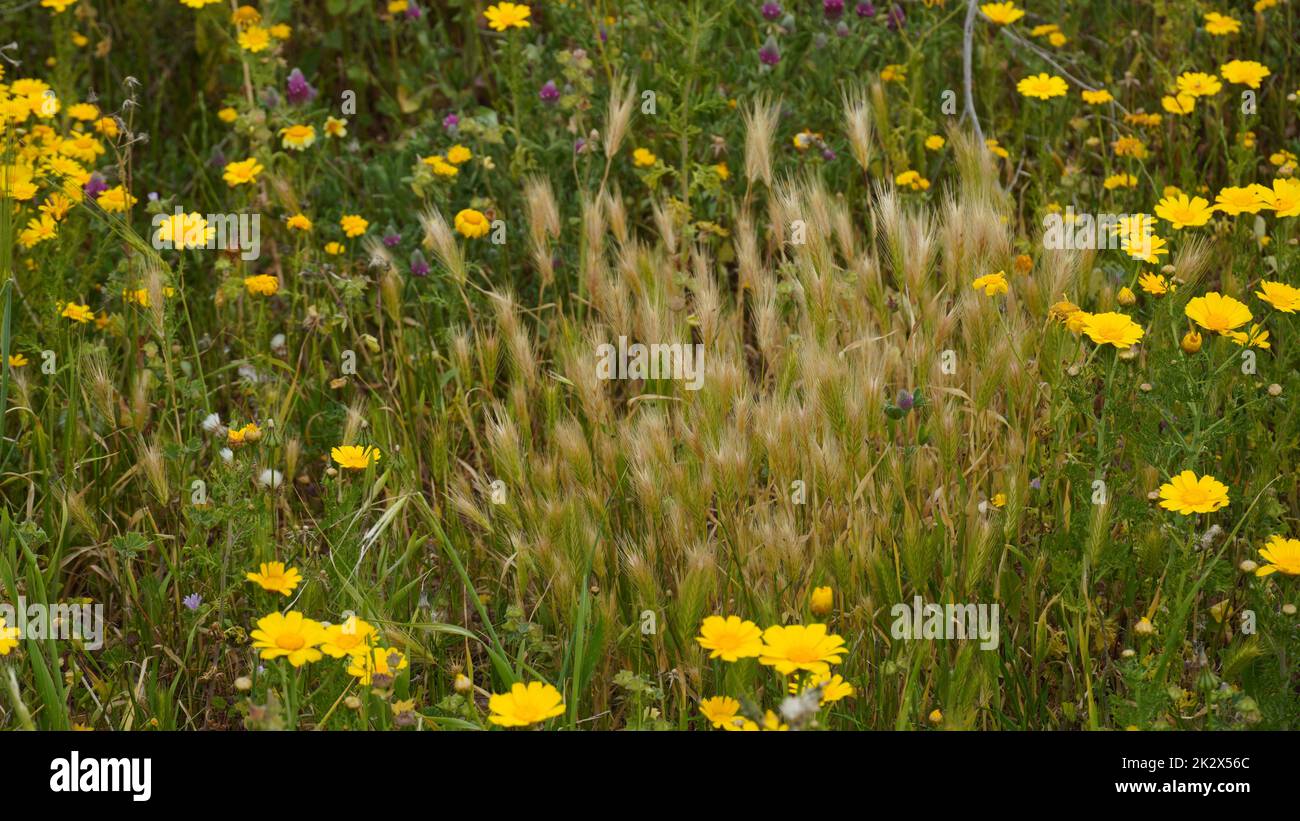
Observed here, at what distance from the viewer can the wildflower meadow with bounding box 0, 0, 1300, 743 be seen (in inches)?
85.8

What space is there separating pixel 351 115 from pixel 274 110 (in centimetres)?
100

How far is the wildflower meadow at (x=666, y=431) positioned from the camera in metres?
2.18

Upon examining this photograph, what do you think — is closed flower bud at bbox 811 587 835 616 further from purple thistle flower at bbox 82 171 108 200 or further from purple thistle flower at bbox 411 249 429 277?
purple thistle flower at bbox 82 171 108 200

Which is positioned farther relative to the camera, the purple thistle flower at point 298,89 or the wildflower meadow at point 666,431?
the purple thistle flower at point 298,89

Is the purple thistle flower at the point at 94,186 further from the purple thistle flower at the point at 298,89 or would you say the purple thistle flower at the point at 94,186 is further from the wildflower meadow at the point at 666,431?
the purple thistle flower at the point at 298,89

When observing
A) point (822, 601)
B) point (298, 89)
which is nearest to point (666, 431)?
point (822, 601)

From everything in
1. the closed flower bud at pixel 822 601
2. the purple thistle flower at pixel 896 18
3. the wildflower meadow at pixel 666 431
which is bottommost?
the closed flower bud at pixel 822 601

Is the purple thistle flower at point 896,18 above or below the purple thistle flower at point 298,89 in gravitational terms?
above

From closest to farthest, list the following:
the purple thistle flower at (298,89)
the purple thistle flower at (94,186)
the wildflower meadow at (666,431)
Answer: the wildflower meadow at (666,431)
the purple thistle flower at (94,186)
the purple thistle flower at (298,89)

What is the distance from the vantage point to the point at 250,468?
240 cm

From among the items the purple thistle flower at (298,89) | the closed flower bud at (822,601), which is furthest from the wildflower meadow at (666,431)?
the purple thistle flower at (298,89)
